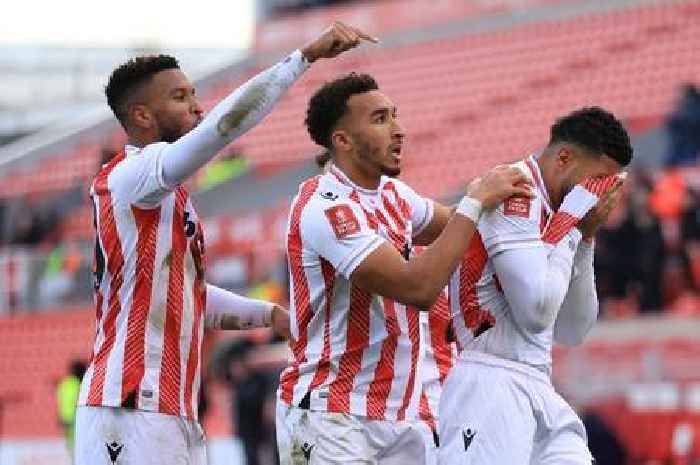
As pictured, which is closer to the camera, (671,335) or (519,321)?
(519,321)

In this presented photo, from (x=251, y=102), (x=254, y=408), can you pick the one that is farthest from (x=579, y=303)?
(x=254, y=408)

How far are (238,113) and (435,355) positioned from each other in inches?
54.5

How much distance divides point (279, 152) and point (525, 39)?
3.31 metres

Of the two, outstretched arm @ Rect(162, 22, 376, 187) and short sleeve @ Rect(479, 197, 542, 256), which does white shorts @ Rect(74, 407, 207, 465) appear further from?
short sleeve @ Rect(479, 197, 542, 256)

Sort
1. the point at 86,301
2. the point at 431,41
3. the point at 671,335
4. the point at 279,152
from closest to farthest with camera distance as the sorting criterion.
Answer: the point at 671,335, the point at 86,301, the point at 279,152, the point at 431,41

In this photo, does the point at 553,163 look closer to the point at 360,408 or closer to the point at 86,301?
the point at 360,408

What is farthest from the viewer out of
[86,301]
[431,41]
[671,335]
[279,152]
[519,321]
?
[431,41]

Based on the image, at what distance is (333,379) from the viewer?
5.74m

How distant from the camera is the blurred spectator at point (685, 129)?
1605 cm

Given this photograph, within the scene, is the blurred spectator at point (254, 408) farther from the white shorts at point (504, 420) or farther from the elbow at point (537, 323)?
the elbow at point (537, 323)

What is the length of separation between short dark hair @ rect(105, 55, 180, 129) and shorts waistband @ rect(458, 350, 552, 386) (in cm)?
132

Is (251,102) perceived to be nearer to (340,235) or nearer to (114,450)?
(340,235)

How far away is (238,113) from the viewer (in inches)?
209

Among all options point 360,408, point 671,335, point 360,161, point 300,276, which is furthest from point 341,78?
point 671,335
